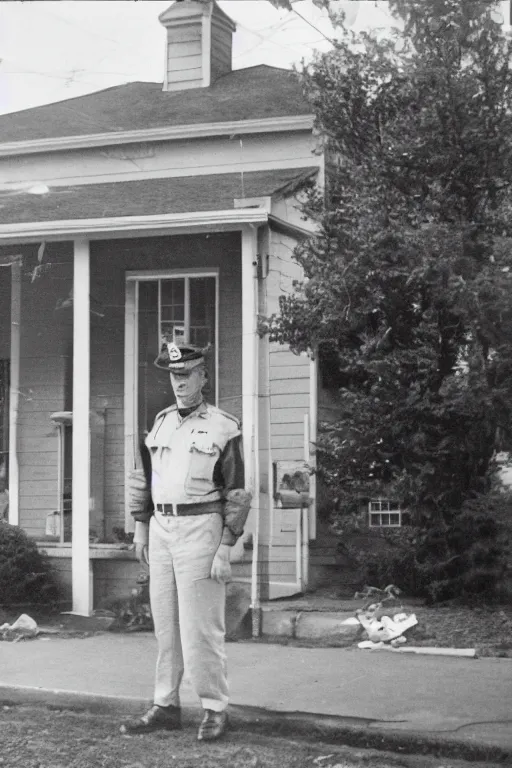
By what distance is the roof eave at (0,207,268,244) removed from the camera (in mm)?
9320

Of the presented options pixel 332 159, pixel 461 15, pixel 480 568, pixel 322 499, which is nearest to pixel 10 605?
pixel 322 499

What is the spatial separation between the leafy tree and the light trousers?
3078mm

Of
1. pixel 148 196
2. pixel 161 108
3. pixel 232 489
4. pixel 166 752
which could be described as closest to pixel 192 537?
pixel 232 489

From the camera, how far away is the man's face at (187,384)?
5938 mm

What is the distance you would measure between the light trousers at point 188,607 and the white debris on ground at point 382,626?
9.28ft

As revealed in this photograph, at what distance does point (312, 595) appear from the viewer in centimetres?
1029

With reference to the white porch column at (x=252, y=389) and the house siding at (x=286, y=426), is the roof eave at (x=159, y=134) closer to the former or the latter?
the house siding at (x=286, y=426)

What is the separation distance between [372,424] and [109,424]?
323 centimetres

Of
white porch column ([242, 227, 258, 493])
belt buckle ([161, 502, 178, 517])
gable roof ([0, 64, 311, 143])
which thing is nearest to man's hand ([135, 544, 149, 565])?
belt buckle ([161, 502, 178, 517])

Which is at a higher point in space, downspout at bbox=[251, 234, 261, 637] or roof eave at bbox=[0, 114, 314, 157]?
roof eave at bbox=[0, 114, 314, 157]

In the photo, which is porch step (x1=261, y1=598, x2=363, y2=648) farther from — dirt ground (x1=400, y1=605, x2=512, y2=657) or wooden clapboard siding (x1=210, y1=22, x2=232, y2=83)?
wooden clapboard siding (x1=210, y1=22, x2=232, y2=83)

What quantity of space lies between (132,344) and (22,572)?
257 cm

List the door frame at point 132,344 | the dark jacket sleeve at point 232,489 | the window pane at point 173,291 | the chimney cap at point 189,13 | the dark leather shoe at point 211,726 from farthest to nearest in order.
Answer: the chimney cap at point 189,13
the window pane at point 173,291
the door frame at point 132,344
the dark jacket sleeve at point 232,489
the dark leather shoe at point 211,726

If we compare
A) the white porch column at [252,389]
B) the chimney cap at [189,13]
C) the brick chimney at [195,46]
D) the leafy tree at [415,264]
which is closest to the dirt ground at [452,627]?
the white porch column at [252,389]
